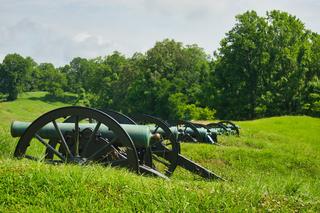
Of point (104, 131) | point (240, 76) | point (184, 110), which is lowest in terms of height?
point (184, 110)

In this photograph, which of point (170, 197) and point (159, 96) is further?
point (159, 96)

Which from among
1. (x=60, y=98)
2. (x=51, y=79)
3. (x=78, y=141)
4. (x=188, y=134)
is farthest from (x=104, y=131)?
(x=51, y=79)

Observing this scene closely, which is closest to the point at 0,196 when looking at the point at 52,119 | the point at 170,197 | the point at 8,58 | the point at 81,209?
the point at 81,209

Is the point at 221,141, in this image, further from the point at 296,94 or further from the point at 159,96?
the point at 159,96

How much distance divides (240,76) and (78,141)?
50.9 metres

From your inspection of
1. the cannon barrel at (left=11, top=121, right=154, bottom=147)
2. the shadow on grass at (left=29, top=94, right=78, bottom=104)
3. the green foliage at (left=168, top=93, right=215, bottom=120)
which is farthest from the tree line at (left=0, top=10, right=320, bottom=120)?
the cannon barrel at (left=11, top=121, right=154, bottom=147)

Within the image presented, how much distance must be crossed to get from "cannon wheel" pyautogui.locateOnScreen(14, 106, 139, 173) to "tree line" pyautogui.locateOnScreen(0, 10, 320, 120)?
43861 mm

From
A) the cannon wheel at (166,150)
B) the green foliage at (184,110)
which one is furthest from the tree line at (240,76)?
the cannon wheel at (166,150)

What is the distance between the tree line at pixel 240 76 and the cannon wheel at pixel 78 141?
4386 cm

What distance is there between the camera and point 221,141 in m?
20.2

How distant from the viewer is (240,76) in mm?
57438

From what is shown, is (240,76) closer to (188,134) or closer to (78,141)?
(188,134)

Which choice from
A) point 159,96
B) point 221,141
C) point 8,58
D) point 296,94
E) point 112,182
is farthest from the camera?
point 8,58

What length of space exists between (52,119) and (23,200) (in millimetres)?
2360
